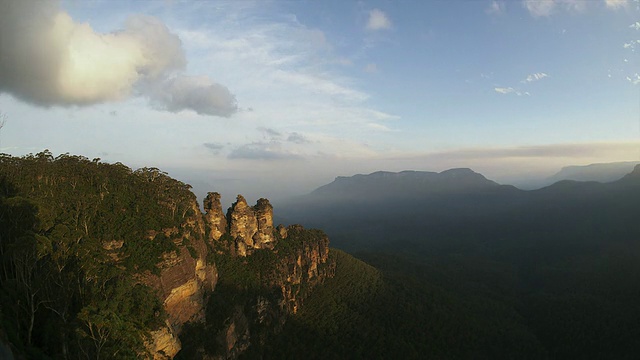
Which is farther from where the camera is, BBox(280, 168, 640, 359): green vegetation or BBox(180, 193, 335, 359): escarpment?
BBox(280, 168, 640, 359): green vegetation

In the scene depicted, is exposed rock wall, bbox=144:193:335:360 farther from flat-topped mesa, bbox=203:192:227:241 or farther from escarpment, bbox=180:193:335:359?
escarpment, bbox=180:193:335:359

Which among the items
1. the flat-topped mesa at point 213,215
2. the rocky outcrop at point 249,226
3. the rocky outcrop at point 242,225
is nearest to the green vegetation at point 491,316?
the rocky outcrop at point 249,226

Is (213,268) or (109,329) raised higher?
(109,329)

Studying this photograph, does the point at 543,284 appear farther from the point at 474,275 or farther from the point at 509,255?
the point at 509,255

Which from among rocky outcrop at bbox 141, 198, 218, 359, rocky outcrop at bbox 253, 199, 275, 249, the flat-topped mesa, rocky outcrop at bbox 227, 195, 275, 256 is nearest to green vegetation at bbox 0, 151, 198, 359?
rocky outcrop at bbox 141, 198, 218, 359

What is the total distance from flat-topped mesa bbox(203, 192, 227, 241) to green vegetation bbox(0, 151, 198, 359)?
21.1 feet

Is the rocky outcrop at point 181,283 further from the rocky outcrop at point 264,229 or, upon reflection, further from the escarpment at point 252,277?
the rocky outcrop at point 264,229

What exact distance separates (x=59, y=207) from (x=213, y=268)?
27953mm

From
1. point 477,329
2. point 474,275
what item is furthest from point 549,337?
point 474,275

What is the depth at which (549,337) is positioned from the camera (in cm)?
9169

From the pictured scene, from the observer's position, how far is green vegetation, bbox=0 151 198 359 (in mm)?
28672

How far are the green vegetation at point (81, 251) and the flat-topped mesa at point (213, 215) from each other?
6.43 metres

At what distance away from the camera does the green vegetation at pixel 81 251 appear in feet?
94.1

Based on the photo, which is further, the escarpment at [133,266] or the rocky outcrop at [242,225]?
the rocky outcrop at [242,225]
